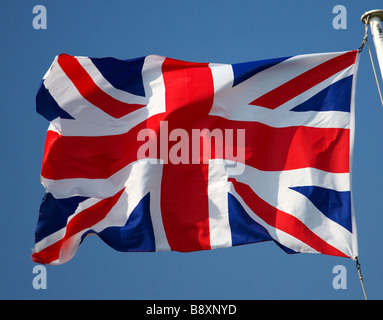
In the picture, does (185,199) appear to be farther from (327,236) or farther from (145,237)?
(327,236)

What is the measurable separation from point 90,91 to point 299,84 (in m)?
3.78

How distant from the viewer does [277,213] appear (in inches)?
492

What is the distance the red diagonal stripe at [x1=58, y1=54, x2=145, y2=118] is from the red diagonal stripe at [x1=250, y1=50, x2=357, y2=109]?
7.61 feet

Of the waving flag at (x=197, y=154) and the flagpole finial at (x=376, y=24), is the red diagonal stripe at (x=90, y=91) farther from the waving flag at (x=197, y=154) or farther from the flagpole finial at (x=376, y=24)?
the flagpole finial at (x=376, y=24)

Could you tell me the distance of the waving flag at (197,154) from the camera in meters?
12.5

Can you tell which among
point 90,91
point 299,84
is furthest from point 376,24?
point 90,91

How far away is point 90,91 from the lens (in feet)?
44.1

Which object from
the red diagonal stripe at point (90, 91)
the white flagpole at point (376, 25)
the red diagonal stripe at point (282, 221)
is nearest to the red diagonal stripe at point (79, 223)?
the red diagonal stripe at point (90, 91)

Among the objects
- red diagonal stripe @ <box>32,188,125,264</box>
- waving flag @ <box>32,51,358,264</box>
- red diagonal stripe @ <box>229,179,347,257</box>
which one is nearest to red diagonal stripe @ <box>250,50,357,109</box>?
waving flag @ <box>32,51,358,264</box>

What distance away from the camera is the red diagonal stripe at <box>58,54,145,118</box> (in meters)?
13.4

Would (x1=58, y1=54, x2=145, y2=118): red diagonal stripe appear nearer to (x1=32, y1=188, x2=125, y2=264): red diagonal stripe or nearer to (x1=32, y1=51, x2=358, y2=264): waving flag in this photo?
(x1=32, y1=51, x2=358, y2=264): waving flag

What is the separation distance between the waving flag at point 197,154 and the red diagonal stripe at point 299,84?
18 mm

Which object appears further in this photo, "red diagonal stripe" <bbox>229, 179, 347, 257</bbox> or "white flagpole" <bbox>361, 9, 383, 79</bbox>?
"red diagonal stripe" <bbox>229, 179, 347, 257</bbox>

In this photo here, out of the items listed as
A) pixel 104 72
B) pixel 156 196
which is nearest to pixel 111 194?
pixel 156 196
